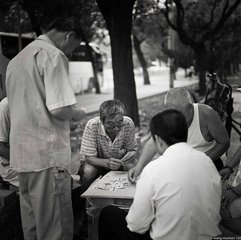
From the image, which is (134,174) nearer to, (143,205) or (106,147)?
(106,147)

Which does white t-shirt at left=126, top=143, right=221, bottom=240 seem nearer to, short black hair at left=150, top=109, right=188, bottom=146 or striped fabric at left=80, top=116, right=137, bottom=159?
short black hair at left=150, top=109, right=188, bottom=146

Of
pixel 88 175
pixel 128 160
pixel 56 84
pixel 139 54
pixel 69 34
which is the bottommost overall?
pixel 88 175

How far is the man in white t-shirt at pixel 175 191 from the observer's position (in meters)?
2.13

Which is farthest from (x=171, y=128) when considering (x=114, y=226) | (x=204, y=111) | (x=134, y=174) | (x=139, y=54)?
(x=139, y=54)

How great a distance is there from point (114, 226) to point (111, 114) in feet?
4.28

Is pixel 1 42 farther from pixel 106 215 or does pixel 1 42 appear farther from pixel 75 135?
pixel 106 215

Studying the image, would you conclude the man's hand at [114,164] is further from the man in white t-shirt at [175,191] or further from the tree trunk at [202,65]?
the tree trunk at [202,65]

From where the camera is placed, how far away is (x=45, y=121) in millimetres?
2912

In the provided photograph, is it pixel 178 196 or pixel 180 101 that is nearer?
pixel 178 196

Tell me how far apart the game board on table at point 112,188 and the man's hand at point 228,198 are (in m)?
0.68

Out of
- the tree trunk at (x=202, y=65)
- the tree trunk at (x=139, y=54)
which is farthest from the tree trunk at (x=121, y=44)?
the tree trunk at (x=139, y=54)

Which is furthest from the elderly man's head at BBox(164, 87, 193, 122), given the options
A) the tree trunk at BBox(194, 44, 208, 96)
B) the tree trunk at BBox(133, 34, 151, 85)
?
the tree trunk at BBox(133, 34, 151, 85)

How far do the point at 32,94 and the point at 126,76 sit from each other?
574 cm

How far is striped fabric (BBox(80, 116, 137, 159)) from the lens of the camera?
3971mm
